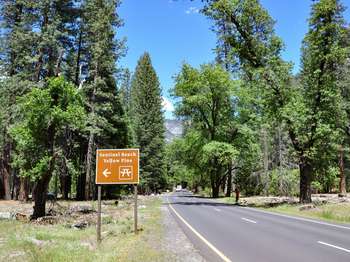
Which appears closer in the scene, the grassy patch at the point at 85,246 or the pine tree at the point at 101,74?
the grassy patch at the point at 85,246

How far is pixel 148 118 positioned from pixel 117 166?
55107 millimetres

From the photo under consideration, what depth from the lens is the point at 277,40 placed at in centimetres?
2950

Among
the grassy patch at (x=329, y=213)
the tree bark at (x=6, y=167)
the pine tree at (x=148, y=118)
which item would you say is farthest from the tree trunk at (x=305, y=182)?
the pine tree at (x=148, y=118)

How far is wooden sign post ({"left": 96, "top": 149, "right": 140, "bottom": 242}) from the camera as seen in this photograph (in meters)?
13.6

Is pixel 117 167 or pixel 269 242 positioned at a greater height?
pixel 117 167

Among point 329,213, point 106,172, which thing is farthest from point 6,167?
point 329,213

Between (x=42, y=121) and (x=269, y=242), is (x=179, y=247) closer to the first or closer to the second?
(x=269, y=242)

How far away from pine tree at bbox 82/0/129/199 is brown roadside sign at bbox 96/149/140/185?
2272 cm

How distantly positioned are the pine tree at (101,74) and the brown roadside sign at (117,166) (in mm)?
22719

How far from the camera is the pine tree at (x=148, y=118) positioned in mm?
66938

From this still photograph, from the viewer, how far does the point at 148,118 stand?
68.8m

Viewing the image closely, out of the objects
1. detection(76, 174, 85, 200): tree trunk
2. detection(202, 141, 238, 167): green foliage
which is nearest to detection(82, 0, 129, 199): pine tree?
detection(76, 174, 85, 200): tree trunk

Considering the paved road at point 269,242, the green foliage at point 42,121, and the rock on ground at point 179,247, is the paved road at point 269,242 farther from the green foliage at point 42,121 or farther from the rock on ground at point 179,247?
the green foliage at point 42,121

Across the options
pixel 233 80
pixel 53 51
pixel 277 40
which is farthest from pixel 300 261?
pixel 233 80
